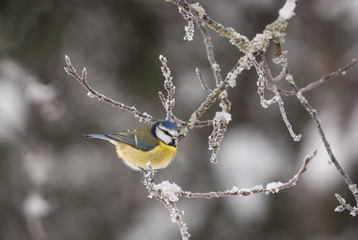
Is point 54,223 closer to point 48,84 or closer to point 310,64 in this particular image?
point 48,84

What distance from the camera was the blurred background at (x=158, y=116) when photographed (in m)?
5.74

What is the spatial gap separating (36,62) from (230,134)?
2800 mm

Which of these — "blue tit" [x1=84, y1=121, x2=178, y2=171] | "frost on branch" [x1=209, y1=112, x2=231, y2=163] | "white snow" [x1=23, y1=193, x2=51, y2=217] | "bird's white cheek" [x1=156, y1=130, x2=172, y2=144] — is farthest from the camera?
"white snow" [x1=23, y1=193, x2=51, y2=217]

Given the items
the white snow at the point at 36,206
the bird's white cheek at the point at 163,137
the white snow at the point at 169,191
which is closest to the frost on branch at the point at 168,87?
the white snow at the point at 169,191

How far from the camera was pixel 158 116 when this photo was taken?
239 inches

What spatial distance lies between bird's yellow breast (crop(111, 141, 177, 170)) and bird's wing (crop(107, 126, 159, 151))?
31 millimetres

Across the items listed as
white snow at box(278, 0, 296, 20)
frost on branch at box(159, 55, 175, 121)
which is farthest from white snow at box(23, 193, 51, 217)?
white snow at box(278, 0, 296, 20)

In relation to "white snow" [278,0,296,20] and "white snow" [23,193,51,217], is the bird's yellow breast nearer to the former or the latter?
"white snow" [278,0,296,20]

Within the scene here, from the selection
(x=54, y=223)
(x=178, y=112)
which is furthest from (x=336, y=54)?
(x=54, y=223)

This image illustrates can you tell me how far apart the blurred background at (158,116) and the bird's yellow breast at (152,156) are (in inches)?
90.8

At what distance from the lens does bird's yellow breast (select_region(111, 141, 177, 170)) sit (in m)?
3.26

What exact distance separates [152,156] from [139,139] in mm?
176

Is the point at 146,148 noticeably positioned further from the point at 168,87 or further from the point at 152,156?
the point at 168,87

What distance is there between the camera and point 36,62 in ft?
18.7
